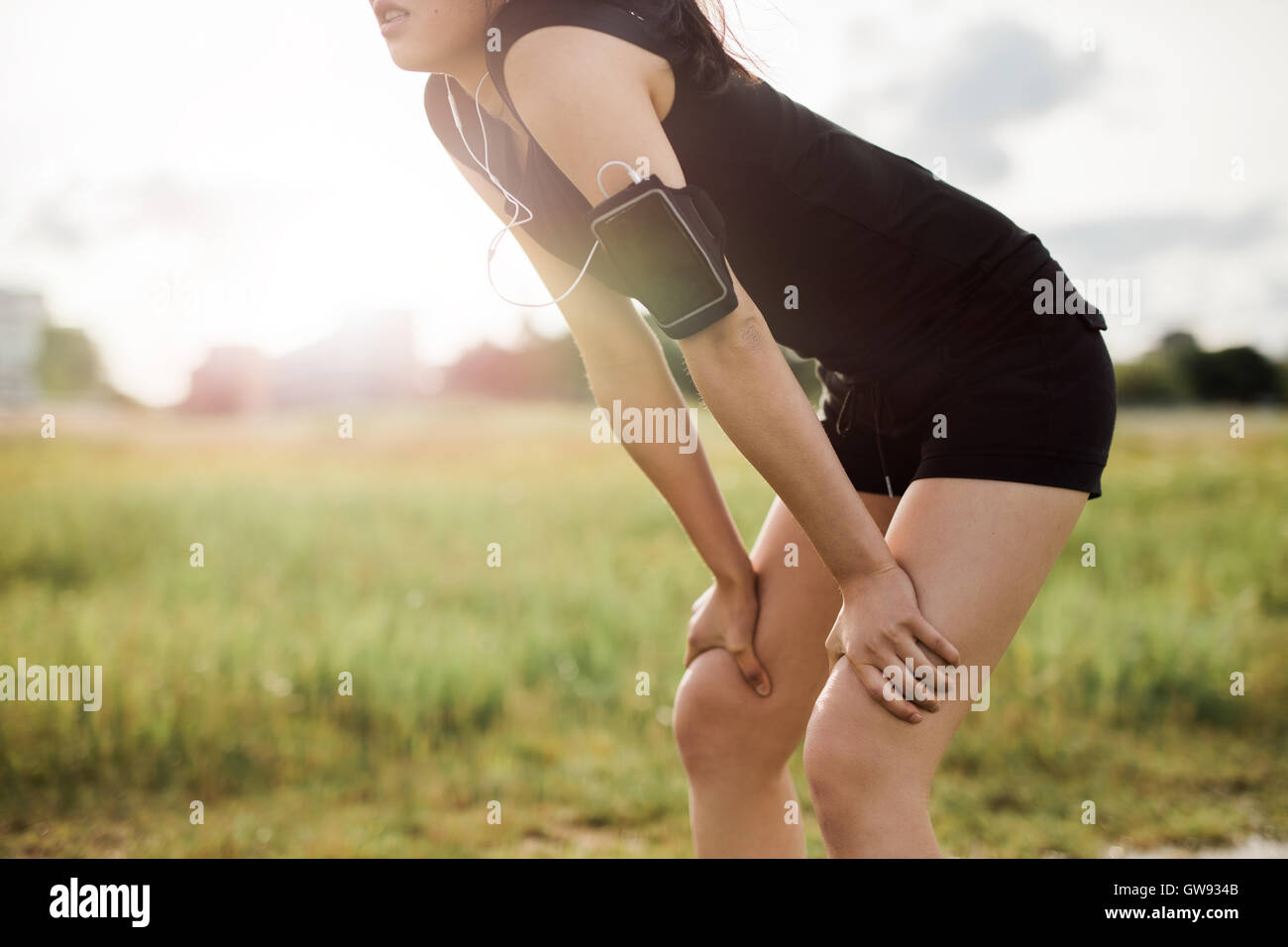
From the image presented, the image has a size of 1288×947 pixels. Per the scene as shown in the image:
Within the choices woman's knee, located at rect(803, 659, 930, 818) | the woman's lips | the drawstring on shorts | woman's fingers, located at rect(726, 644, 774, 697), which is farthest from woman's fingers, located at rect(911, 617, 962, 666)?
the woman's lips

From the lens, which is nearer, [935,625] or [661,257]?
[661,257]

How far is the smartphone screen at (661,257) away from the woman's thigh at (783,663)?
623mm

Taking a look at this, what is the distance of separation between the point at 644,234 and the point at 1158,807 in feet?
10.9

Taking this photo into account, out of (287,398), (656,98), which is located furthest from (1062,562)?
(287,398)

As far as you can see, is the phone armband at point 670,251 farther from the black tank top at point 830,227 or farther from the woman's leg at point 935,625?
the woman's leg at point 935,625

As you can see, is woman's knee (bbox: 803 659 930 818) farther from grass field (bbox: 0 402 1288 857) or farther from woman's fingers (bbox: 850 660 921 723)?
grass field (bbox: 0 402 1288 857)

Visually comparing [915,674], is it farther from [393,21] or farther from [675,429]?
[393,21]

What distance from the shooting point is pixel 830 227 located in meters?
1.24

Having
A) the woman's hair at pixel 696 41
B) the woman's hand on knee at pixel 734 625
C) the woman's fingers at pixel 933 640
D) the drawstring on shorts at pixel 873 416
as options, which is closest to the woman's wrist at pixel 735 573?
the woman's hand on knee at pixel 734 625

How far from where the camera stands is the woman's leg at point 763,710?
1.60 m

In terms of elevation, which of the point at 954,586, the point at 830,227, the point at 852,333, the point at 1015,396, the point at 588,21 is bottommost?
the point at 954,586

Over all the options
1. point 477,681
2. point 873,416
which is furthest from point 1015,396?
point 477,681

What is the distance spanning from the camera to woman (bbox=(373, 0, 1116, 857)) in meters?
1.10

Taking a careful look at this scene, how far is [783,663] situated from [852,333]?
0.61m
